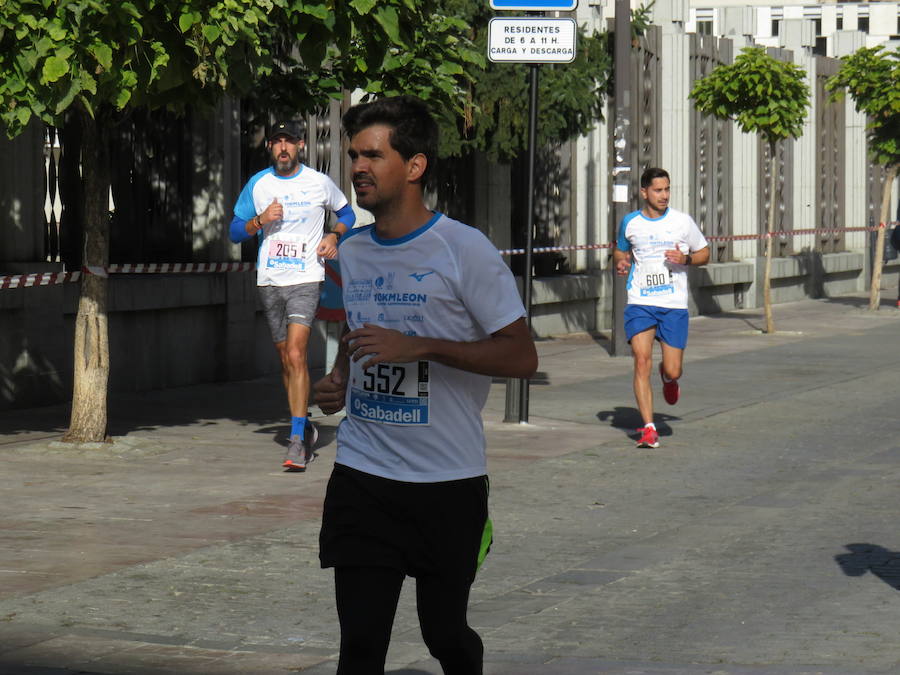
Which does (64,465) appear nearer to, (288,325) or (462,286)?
(288,325)

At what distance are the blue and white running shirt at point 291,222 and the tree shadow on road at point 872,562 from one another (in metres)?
3.98

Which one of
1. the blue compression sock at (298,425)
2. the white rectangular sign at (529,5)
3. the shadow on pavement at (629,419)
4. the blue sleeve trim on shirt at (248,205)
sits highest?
the white rectangular sign at (529,5)

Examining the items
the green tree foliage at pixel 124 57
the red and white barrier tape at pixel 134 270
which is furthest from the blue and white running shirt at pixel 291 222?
the red and white barrier tape at pixel 134 270

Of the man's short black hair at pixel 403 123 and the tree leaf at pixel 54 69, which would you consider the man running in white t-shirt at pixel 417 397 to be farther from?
the tree leaf at pixel 54 69

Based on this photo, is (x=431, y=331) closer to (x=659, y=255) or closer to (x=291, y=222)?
(x=291, y=222)

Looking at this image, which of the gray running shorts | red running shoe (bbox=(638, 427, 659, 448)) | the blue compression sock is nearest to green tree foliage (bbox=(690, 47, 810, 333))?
red running shoe (bbox=(638, 427, 659, 448))

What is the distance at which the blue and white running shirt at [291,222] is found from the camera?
10.6 meters

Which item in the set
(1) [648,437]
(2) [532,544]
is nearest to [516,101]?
(1) [648,437]

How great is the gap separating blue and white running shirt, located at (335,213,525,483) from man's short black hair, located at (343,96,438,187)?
7.9 inches

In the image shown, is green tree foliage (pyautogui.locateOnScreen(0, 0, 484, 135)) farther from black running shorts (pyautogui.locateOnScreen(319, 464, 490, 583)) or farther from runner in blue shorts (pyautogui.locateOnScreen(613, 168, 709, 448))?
black running shorts (pyautogui.locateOnScreen(319, 464, 490, 583))

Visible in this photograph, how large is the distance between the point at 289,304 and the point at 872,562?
4.20m

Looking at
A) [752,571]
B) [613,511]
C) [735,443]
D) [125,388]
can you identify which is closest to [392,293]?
[752,571]

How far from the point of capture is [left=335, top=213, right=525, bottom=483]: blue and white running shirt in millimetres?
4551

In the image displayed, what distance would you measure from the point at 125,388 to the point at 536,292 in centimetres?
788
